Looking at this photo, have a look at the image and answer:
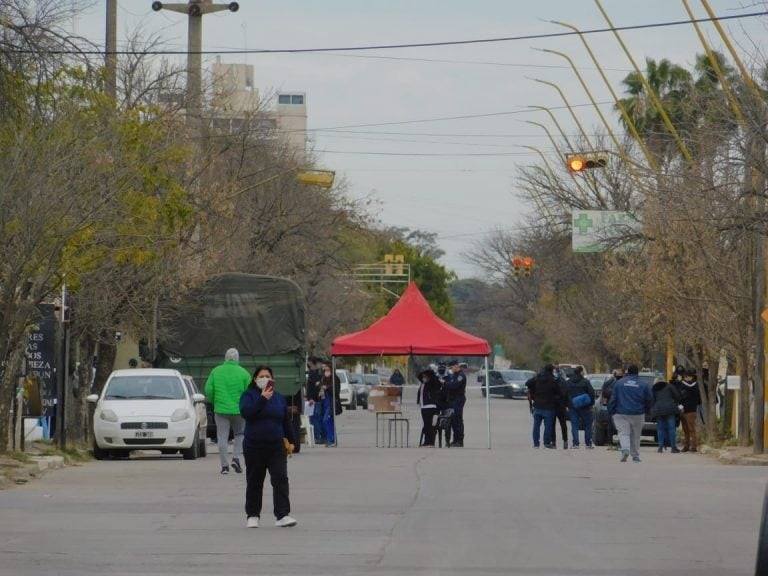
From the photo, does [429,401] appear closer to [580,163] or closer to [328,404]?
[328,404]

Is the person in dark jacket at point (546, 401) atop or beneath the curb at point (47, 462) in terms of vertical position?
atop

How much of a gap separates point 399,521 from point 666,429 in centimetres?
1854

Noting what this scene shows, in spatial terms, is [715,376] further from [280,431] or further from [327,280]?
[327,280]

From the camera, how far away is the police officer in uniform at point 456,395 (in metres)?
34.3

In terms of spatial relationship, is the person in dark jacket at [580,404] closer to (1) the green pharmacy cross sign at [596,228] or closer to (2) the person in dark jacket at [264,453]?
(1) the green pharmacy cross sign at [596,228]

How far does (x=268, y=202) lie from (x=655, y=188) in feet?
74.9

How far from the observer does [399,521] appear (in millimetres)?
16328

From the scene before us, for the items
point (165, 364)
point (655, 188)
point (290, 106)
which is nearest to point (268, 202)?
point (165, 364)

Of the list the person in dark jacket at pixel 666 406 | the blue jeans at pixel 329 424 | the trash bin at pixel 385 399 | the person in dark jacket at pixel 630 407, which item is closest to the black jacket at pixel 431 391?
the trash bin at pixel 385 399

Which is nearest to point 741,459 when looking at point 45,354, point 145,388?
point 145,388

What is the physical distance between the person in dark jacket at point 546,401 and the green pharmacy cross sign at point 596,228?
7.04m

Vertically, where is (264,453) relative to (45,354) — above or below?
below

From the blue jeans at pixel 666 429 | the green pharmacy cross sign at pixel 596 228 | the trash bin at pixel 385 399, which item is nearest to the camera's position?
the blue jeans at pixel 666 429

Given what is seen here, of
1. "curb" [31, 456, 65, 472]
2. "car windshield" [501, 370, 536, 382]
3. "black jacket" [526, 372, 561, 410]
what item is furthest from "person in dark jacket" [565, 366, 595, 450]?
"car windshield" [501, 370, 536, 382]
